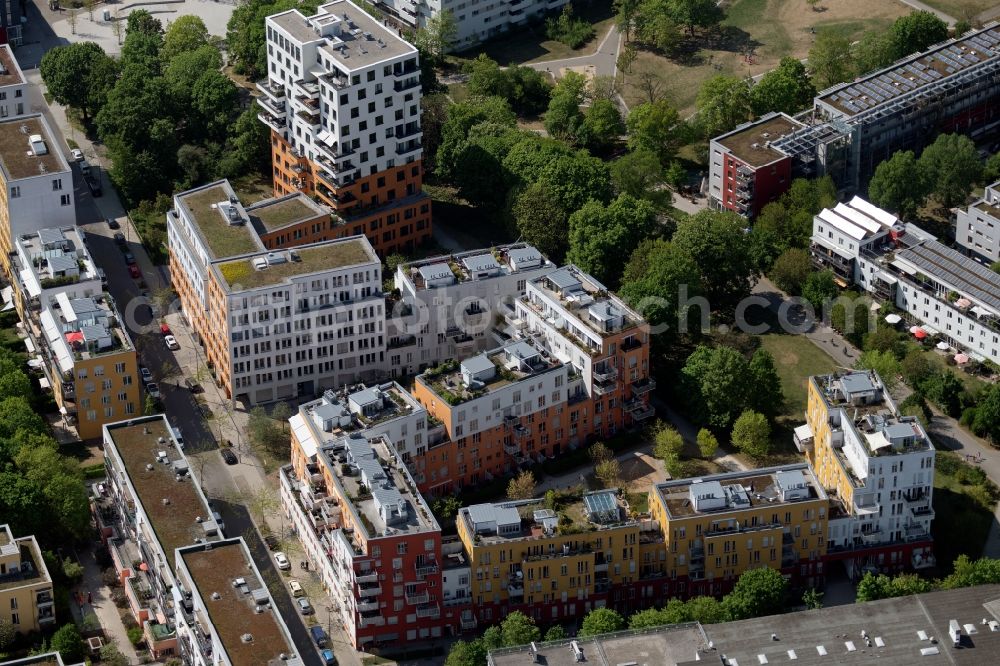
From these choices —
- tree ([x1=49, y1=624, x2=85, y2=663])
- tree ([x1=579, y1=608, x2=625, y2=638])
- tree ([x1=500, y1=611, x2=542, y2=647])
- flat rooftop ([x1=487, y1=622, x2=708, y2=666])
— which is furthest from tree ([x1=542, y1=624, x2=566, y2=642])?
tree ([x1=49, y1=624, x2=85, y2=663])

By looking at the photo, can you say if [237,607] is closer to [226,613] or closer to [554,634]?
[226,613]

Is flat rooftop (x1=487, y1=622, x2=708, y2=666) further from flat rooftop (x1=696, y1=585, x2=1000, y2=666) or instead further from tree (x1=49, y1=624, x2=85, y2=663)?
tree (x1=49, y1=624, x2=85, y2=663)

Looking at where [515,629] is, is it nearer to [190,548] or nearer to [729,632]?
[729,632]

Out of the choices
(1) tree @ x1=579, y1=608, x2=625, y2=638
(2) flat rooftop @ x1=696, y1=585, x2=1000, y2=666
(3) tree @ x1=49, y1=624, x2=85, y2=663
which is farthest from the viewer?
(3) tree @ x1=49, y1=624, x2=85, y2=663

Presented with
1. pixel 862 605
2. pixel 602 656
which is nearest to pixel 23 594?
pixel 602 656

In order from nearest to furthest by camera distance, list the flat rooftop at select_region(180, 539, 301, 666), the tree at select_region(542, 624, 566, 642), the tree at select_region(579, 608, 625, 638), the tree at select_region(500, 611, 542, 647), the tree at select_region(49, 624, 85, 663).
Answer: the flat rooftop at select_region(180, 539, 301, 666), the tree at select_region(579, 608, 625, 638), the tree at select_region(500, 611, 542, 647), the tree at select_region(542, 624, 566, 642), the tree at select_region(49, 624, 85, 663)

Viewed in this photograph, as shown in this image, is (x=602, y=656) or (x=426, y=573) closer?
(x=602, y=656)

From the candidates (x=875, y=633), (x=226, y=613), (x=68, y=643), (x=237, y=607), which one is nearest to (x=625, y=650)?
(x=875, y=633)

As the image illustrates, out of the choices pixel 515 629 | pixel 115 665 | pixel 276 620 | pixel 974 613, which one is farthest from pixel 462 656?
pixel 974 613
